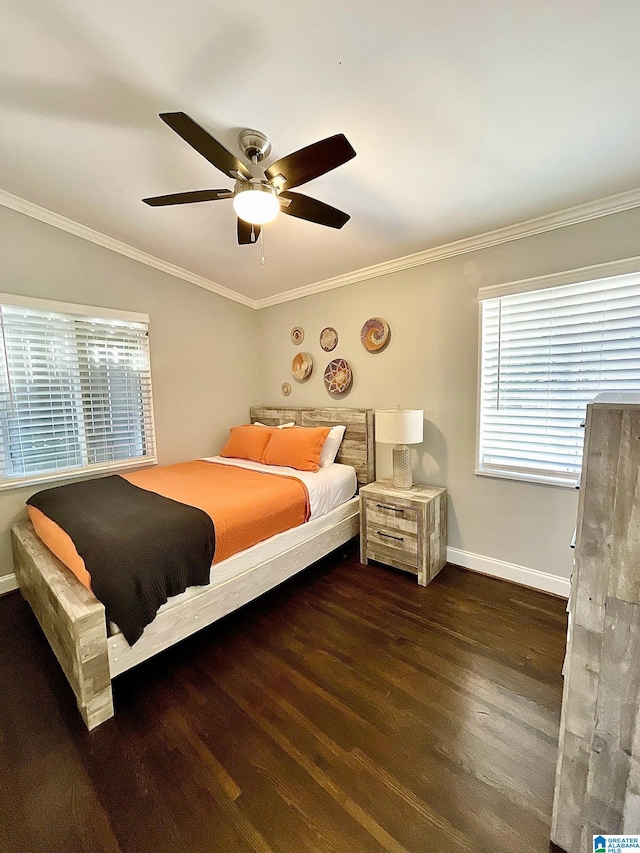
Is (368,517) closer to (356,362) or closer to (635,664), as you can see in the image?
(356,362)

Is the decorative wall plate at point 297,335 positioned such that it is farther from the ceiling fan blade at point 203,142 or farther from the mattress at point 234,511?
the ceiling fan blade at point 203,142

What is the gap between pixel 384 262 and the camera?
303 centimetres

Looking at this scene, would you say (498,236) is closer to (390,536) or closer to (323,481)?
(323,481)

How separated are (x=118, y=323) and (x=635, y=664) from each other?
12.4ft

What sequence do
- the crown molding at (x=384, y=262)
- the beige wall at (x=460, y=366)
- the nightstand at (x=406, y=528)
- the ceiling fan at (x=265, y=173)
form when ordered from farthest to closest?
the nightstand at (x=406, y=528), the beige wall at (x=460, y=366), the crown molding at (x=384, y=262), the ceiling fan at (x=265, y=173)

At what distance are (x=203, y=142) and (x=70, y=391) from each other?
236 cm

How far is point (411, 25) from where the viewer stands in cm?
122

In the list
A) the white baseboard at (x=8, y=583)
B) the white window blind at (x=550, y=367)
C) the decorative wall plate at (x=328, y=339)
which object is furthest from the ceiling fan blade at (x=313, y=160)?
the white baseboard at (x=8, y=583)

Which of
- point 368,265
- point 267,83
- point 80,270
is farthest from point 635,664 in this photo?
point 80,270

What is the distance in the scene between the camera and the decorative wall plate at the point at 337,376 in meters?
3.41

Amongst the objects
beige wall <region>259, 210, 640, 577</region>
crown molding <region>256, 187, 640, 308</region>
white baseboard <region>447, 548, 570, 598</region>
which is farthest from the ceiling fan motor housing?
white baseboard <region>447, 548, 570, 598</region>

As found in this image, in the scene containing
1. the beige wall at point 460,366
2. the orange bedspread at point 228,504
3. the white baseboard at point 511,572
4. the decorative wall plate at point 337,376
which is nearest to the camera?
the orange bedspread at point 228,504

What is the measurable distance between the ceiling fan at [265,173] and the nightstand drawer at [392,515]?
193cm

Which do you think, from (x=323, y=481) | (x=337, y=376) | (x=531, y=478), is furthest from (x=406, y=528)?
(x=337, y=376)
